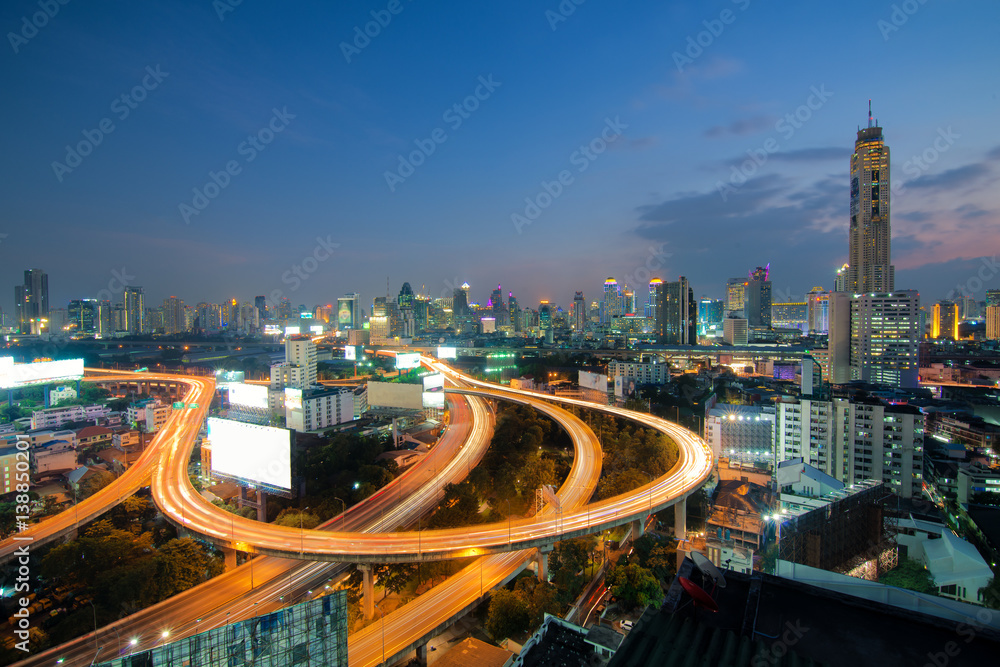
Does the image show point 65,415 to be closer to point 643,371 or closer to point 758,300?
point 643,371

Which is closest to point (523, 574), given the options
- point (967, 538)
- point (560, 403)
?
point (967, 538)

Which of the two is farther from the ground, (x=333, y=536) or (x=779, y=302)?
(x=779, y=302)

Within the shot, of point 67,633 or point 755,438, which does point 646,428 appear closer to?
point 755,438

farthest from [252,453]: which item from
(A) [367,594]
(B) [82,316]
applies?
(B) [82,316]

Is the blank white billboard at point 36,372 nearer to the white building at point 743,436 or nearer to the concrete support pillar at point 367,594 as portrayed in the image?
the concrete support pillar at point 367,594

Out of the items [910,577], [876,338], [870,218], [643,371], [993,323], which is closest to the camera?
[910,577]

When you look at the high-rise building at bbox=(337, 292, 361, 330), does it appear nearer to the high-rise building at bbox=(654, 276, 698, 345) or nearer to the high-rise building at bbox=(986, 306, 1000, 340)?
the high-rise building at bbox=(654, 276, 698, 345)
